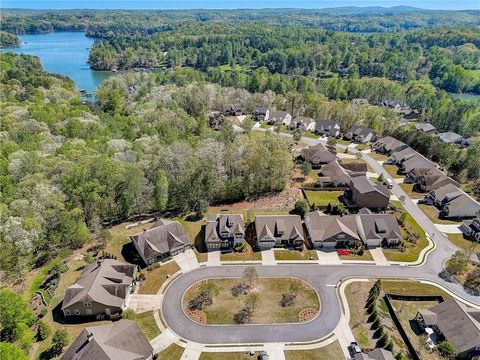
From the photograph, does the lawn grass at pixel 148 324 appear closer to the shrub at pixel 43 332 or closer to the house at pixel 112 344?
the house at pixel 112 344

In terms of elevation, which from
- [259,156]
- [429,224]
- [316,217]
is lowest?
[429,224]

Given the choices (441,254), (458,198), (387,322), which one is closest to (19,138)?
(387,322)

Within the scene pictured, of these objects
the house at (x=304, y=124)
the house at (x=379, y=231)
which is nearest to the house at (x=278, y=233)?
the house at (x=379, y=231)

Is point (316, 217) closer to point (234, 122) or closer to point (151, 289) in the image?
point (151, 289)

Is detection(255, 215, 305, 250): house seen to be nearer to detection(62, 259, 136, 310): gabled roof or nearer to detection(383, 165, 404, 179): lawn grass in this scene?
detection(62, 259, 136, 310): gabled roof

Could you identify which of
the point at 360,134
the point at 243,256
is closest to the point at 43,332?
the point at 243,256

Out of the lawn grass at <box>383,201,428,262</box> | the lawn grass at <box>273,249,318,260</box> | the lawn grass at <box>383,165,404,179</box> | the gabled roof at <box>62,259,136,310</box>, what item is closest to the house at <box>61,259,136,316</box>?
the gabled roof at <box>62,259,136,310</box>
